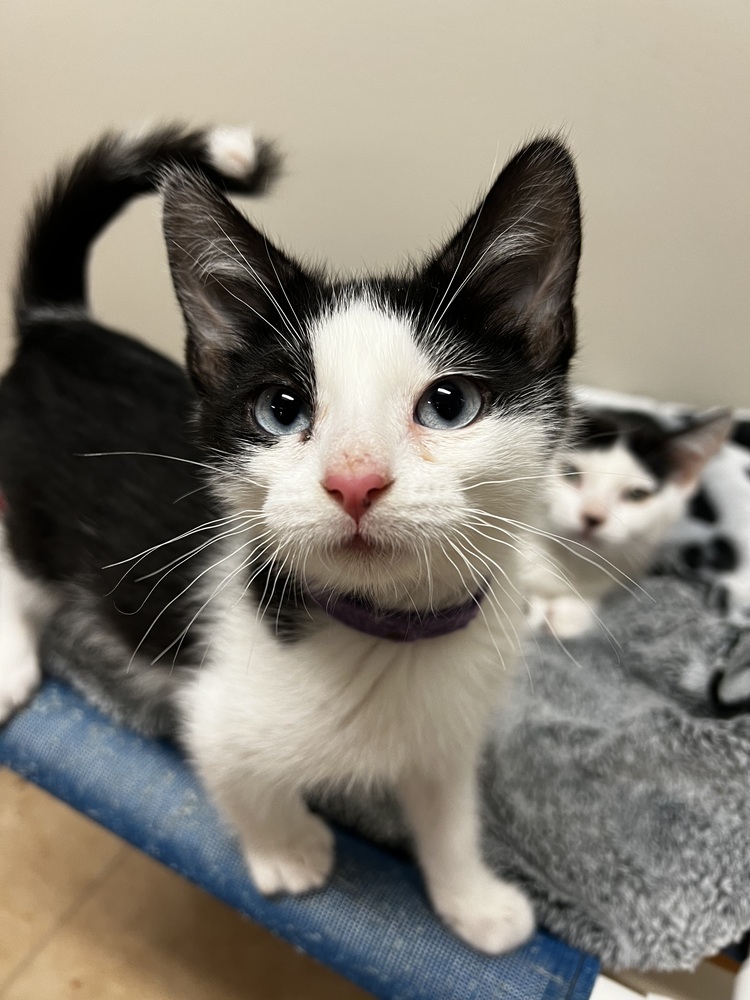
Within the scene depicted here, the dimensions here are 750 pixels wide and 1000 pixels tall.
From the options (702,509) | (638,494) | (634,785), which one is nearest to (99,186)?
(638,494)

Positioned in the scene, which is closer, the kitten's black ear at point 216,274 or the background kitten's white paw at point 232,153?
the kitten's black ear at point 216,274

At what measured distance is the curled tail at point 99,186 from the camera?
0.90 metres

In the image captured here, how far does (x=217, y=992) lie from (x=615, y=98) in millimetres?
1652

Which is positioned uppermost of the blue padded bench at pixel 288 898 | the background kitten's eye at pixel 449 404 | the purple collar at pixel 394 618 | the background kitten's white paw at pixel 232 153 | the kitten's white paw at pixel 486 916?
the background kitten's white paw at pixel 232 153

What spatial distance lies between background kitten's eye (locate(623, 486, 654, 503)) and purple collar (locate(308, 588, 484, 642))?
71cm

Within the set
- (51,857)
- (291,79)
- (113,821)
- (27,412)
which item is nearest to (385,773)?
(113,821)

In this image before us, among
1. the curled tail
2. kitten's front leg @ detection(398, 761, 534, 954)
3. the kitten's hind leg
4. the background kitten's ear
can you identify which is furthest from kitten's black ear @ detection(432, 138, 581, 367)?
the kitten's hind leg

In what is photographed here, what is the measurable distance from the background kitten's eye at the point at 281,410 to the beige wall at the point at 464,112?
2.79ft

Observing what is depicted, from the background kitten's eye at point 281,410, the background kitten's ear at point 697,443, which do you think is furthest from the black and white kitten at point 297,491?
the background kitten's ear at point 697,443

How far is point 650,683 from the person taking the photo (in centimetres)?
118

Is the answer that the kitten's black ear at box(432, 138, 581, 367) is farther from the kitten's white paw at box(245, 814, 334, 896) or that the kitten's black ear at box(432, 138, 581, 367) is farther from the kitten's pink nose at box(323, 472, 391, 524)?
the kitten's white paw at box(245, 814, 334, 896)

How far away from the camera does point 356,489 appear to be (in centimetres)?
48

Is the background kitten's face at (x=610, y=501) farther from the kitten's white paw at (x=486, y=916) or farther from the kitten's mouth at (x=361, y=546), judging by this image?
the kitten's mouth at (x=361, y=546)

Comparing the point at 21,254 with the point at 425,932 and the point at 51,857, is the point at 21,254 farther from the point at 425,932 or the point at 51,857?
the point at 425,932
